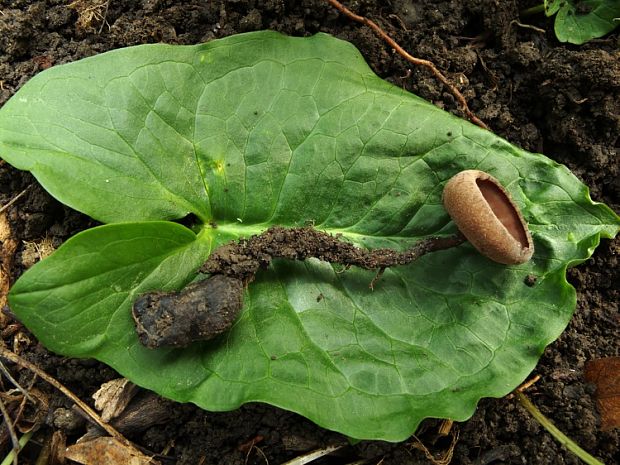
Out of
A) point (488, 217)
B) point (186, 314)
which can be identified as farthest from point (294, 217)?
point (488, 217)

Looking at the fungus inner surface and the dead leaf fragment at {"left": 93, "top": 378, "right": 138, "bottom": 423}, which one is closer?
the fungus inner surface

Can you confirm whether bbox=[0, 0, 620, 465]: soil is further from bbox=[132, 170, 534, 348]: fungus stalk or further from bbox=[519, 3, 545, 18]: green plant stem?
bbox=[132, 170, 534, 348]: fungus stalk

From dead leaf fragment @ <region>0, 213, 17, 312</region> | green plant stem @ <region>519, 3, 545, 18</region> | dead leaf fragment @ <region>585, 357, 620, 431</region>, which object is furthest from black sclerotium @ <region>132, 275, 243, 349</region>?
green plant stem @ <region>519, 3, 545, 18</region>

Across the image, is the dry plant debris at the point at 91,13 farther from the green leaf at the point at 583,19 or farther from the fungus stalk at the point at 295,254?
the green leaf at the point at 583,19

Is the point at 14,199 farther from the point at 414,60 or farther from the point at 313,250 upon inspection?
the point at 414,60

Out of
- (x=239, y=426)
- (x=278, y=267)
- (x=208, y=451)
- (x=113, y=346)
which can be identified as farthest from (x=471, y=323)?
(x=113, y=346)

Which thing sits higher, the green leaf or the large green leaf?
the green leaf
